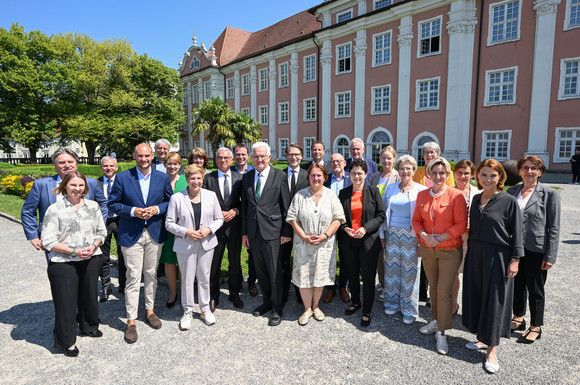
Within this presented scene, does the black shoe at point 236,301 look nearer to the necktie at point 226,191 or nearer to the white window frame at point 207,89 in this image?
the necktie at point 226,191

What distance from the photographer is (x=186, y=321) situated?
4199 mm

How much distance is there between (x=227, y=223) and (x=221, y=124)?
2197 cm

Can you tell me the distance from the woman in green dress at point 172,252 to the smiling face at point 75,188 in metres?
1.29

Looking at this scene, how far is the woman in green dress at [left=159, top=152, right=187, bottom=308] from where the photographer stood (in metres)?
4.66

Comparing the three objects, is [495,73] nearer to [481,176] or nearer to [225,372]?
[481,176]

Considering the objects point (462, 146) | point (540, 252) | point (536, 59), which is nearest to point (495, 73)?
point (536, 59)

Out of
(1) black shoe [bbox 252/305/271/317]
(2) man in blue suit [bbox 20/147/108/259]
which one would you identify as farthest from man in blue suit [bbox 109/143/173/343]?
(1) black shoe [bbox 252/305/271/317]

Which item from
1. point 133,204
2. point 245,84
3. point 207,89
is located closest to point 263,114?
point 245,84

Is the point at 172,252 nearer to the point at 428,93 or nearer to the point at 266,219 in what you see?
the point at 266,219

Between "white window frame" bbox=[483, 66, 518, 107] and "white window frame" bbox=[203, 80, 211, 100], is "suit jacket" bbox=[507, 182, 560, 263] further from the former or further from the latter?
"white window frame" bbox=[203, 80, 211, 100]

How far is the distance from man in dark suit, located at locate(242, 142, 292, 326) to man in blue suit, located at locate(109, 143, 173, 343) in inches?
43.6

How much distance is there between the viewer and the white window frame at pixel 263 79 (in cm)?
3428

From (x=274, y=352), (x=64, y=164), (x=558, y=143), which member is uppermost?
(x=558, y=143)

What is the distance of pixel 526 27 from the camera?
18719 mm
